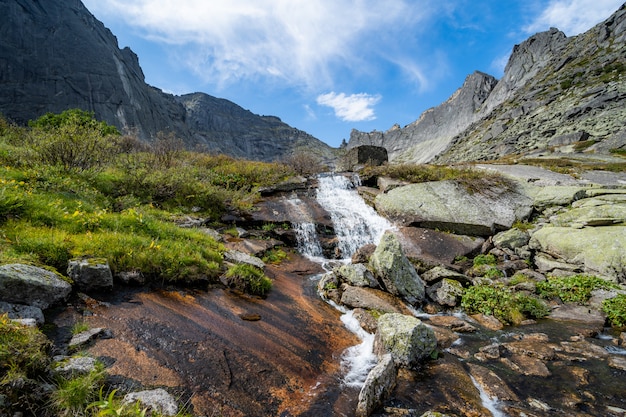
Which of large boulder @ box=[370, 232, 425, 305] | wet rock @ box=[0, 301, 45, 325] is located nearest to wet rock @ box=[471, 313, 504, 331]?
large boulder @ box=[370, 232, 425, 305]

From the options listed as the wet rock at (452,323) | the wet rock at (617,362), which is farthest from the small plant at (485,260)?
the wet rock at (617,362)

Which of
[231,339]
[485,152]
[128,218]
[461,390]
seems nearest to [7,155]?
[128,218]

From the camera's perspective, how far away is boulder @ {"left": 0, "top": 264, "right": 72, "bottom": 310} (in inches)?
148

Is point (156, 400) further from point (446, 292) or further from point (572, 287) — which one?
point (572, 287)

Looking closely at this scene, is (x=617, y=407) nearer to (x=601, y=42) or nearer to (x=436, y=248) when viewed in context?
(x=436, y=248)

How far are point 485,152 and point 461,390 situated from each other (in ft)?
211

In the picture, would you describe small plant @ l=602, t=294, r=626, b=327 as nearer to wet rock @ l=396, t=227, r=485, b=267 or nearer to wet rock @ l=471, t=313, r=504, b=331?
wet rock @ l=471, t=313, r=504, b=331

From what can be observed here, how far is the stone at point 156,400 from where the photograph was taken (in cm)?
284

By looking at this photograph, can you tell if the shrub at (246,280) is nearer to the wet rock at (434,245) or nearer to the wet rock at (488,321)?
the wet rock at (488,321)

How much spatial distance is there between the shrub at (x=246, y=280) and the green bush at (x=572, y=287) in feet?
29.1

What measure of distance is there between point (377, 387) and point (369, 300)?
3.71 meters

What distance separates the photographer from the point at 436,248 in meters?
12.1

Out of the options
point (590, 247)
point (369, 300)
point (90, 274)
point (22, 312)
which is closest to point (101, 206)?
point (90, 274)

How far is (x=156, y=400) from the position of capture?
297 centimetres
